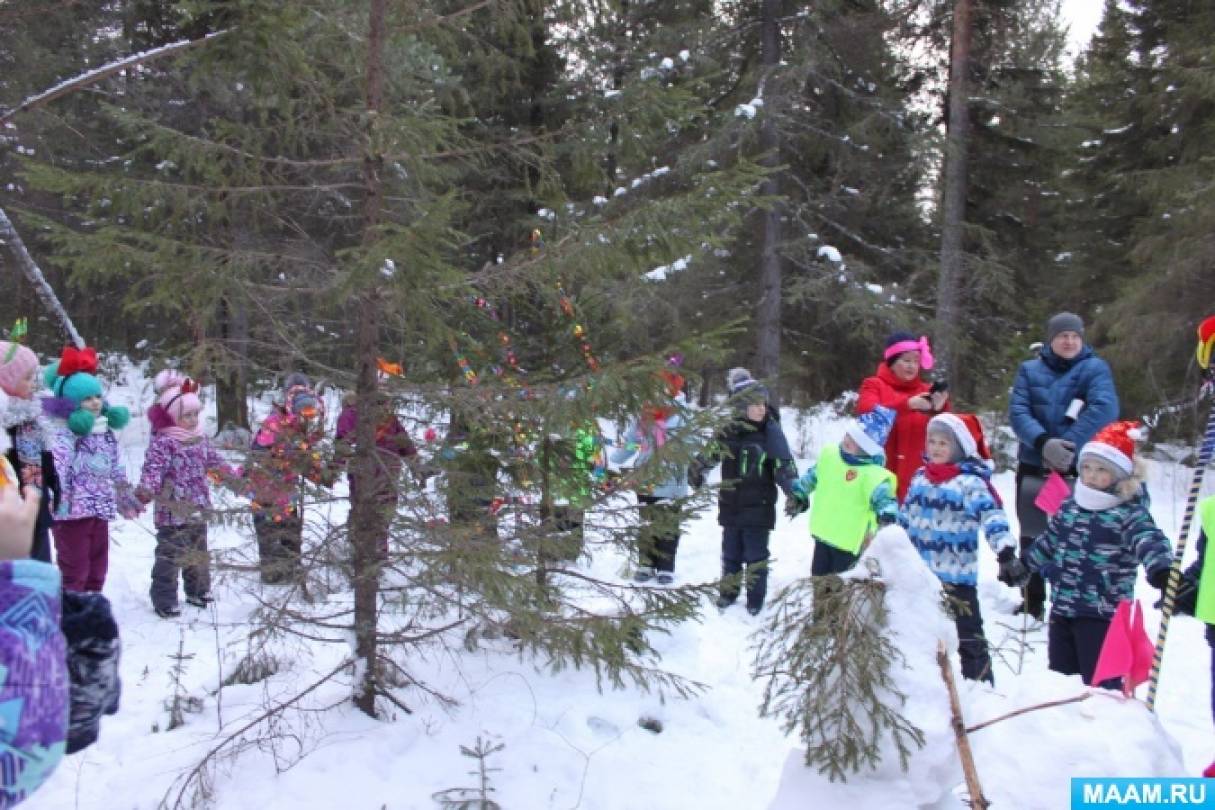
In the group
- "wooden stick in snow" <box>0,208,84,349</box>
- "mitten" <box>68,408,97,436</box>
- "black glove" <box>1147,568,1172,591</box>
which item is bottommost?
"black glove" <box>1147,568,1172,591</box>

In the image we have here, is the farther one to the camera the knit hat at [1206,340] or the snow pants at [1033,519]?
the snow pants at [1033,519]

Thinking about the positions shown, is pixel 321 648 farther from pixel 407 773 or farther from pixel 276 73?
pixel 276 73

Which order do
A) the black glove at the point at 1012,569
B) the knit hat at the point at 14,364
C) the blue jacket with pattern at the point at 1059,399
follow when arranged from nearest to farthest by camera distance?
the knit hat at the point at 14,364, the black glove at the point at 1012,569, the blue jacket with pattern at the point at 1059,399

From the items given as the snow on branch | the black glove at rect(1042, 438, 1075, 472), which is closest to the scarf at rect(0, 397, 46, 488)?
the snow on branch

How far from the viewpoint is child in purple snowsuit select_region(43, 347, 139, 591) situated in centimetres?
562

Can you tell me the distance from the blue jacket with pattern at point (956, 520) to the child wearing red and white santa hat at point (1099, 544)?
54cm

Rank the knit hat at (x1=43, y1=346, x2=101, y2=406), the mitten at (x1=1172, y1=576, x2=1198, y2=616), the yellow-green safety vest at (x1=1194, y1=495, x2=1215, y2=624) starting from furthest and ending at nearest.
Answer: the knit hat at (x1=43, y1=346, x2=101, y2=406), the mitten at (x1=1172, y1=576, x2=1198, y2=616), the yellow-green safety vest at (x1=1194, y1=495, x2=1215, y2=624)

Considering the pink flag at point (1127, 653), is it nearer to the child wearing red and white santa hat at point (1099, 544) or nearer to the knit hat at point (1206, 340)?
the child wearing red and white santa hat at point (1099, 544)

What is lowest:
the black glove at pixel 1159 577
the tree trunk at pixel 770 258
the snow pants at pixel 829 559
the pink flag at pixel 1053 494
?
the snow pants at pixel 829 559

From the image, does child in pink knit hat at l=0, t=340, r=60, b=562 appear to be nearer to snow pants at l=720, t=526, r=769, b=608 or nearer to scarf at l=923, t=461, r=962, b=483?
scarf at l=923, t=461, r=962, b=483

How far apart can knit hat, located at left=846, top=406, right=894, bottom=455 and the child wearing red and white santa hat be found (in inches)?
59.4

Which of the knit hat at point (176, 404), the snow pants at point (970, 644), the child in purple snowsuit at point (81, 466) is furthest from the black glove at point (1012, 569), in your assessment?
the child in purple snowsuit at point (81, 466)

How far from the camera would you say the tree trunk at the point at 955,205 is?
44.1 feet

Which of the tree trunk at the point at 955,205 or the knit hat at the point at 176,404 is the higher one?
the tree trunk at the point at 955,205
